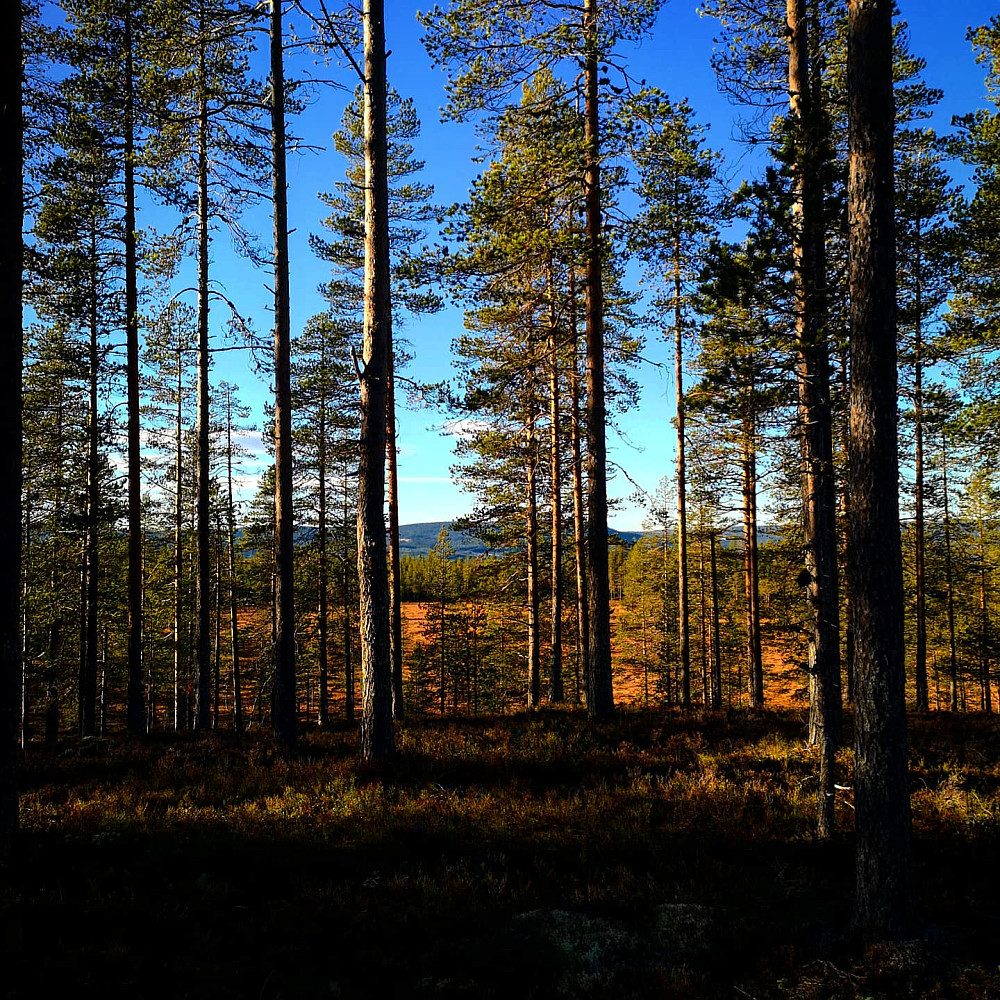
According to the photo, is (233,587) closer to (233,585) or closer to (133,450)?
(233,585)

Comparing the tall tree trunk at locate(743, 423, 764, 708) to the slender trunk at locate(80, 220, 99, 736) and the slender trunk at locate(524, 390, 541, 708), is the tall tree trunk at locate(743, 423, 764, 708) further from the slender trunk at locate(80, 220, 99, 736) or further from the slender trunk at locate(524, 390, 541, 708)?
the slender trunk at locate(80, 220, 99, 736)

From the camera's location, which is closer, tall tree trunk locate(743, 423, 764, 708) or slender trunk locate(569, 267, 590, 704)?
slender trunk locate(569, 267, 590, 704)

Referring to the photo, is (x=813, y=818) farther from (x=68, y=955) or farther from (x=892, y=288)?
(x=68, y=955)

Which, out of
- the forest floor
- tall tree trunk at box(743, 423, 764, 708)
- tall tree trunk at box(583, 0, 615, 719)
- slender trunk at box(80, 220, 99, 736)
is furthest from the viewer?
tall tree trunk at box(743, 423, 764, 708)

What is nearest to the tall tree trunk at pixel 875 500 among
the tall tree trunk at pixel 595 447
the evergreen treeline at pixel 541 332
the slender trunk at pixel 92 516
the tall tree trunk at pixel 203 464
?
the evergreen treeline at pixel 541 332

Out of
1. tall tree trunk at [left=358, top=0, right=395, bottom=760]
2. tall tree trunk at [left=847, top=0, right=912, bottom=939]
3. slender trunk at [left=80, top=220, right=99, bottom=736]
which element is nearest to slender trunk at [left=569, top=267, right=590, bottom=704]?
tall tree trunk at [left=358, top=0, right=395, bottom=760]

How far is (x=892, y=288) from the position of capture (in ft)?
18.4

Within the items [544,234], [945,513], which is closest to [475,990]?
[544,234]

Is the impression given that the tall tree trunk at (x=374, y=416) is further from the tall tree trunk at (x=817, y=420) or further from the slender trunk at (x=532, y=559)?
the slender trunk at (x=532, y=559)

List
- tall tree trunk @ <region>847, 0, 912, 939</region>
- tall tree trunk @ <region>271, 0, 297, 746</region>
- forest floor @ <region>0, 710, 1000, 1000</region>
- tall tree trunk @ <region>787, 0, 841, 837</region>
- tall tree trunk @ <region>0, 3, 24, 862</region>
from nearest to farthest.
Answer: forest floor @ <region>0, 710, 1000, 1000</region>
tall tree trunk @ <region>847, 0, 912, 939</region>
tall tree trunk @ <region>0, 3, 24, 862</region>
tall tree trunk @ <region>787, 0, 841, 837</region>
tall tree trunk @ <region>271, 0, 297, 746</region>

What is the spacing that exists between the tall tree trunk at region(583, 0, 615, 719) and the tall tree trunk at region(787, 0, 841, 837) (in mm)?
4114

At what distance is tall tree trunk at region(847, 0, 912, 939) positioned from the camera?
5289 mm

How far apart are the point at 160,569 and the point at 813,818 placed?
2697 cm

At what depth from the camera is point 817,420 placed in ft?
26.8
